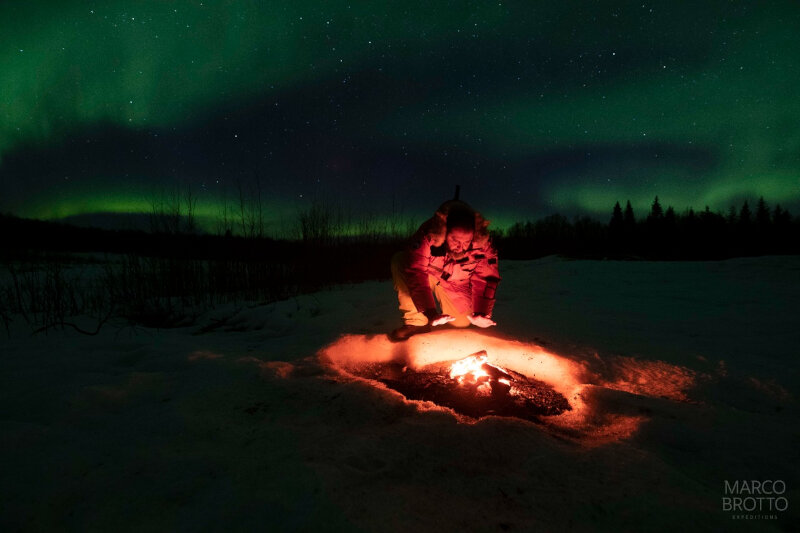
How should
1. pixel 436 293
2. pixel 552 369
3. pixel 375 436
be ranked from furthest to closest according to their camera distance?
pixel 436 293 → pixel 552 369 → pixel 375 436

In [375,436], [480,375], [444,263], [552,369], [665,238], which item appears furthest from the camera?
[665,238]

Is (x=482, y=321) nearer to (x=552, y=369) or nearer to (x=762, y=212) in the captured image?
(x=552, y=369)

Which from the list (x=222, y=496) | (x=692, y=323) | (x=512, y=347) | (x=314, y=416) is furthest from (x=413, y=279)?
(x=692, y=323)

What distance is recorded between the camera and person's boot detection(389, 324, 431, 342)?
126 inches

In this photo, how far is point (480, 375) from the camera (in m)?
2.35

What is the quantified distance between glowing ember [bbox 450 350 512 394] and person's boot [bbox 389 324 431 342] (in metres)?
0.72

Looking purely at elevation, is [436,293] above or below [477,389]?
above

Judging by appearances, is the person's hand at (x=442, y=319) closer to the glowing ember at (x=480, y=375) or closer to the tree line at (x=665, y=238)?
the glowing ember at (x=480, y=375)

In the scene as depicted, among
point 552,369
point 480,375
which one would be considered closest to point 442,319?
point 480,375

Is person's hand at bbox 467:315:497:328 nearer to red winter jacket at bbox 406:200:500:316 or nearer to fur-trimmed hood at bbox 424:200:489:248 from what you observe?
red winter jacket at bbox 406:200:500:316

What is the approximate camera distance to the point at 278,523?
1091 millimetres

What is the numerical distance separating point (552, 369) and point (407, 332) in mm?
1282

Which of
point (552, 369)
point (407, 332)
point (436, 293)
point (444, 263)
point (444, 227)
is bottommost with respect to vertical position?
point (552, 369)

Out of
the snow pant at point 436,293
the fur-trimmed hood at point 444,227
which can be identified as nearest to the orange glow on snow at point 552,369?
the snow pant at point 436,293
